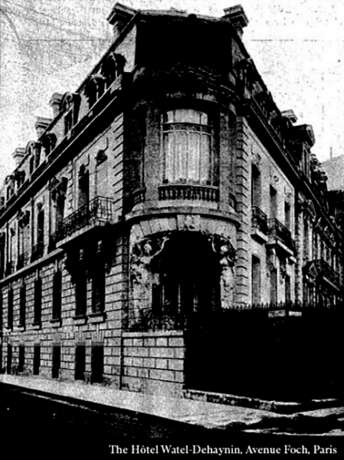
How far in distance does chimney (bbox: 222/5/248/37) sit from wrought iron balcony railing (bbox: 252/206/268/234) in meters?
5.71

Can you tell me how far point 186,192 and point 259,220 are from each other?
387cm

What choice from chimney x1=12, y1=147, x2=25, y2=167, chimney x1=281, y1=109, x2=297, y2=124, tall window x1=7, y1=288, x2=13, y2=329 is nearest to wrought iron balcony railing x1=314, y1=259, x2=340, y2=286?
chimney x1=281, y1=109, x2=297, y2=124

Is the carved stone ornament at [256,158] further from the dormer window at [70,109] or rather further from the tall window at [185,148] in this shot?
the dormer window at [70,109]

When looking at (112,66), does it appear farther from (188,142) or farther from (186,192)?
(186,192)

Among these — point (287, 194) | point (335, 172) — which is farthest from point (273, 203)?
point (335, 172)

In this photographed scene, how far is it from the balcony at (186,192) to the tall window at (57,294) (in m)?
8.78

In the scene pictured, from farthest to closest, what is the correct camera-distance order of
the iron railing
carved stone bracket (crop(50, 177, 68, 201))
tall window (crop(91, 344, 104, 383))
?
carved stone bracket (crop(50, 177, 68, 201)), tall window (crop(91, 344, 104, 383)), the iron railing

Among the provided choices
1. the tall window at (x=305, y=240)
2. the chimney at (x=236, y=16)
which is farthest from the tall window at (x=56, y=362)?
the chimney at (x=236, y=16)

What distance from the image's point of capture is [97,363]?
64.7ft

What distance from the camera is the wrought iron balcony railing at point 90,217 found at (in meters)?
18.9

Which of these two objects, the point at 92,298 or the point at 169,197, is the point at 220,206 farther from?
the point at 92,298

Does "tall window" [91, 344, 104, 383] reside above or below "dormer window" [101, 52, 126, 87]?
below

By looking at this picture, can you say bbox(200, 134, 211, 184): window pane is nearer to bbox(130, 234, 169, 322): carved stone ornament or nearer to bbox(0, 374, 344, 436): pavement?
bbox(130, 234, 169, 322): carved stone ornament

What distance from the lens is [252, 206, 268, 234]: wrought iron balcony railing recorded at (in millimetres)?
19678
